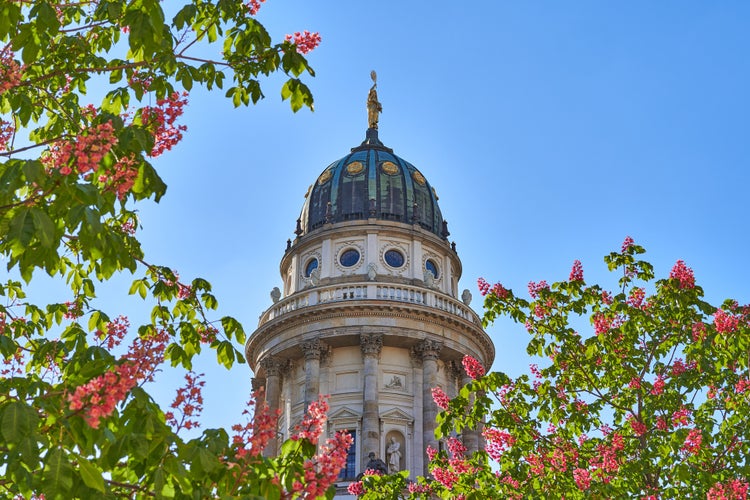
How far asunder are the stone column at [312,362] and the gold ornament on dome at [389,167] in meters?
11.9

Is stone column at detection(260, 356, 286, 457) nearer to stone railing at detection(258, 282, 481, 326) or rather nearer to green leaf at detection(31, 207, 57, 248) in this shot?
stone railing at detection(258, 282, 481, 326)

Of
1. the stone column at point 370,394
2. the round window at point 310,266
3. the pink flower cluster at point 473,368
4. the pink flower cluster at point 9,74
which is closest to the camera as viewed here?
the pink flower cluster at point 9,74

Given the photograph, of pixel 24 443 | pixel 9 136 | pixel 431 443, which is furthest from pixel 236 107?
pixel 431 443

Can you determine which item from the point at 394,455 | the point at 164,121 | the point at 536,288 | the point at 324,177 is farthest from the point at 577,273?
the point at 324,177

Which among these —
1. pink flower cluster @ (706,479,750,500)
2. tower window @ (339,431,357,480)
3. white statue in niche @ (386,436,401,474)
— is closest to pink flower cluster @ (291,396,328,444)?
pink flower cluster @ (706,479,750,500)

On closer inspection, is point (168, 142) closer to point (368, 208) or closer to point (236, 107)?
point (236, 107)

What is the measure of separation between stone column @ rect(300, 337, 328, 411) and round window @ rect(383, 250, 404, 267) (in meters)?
6.20

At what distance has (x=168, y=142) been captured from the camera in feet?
34.2

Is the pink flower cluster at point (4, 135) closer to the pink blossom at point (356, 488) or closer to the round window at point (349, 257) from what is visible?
the pink blossom at point (356, 488)

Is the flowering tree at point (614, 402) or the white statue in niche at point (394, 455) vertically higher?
the white statue in niche at point (394, 455)

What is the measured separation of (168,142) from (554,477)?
1156cm

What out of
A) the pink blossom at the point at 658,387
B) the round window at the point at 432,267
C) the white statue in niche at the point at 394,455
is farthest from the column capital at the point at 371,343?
the pink blossom at the point at 658,387

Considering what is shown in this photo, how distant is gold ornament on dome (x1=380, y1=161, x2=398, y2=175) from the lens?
5122 centimetres

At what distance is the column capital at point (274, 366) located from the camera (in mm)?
46188
